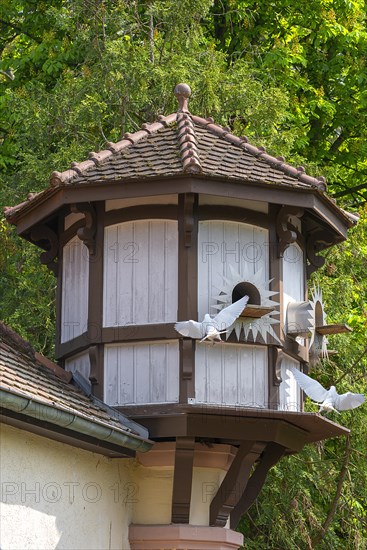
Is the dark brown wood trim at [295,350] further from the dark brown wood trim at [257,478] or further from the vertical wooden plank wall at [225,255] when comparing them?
the dark brown wood trim at [257,478]

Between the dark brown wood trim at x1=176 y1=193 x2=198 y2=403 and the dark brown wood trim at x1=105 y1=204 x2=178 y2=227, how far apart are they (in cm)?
11

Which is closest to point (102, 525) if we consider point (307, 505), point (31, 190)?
point (307, 505)

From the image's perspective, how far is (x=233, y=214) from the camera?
12.3 metres

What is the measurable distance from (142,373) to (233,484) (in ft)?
4.56

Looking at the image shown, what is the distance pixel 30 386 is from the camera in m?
10.3

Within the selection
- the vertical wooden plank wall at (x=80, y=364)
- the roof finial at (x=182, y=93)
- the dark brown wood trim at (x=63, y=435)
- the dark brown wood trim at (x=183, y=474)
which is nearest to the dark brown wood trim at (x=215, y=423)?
the dark brown wood trim at (x=183, y=474)

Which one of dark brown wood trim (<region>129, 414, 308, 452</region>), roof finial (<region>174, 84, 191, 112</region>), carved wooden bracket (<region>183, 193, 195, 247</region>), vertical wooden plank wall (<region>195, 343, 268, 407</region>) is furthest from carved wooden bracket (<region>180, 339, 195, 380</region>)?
roof finial (<region>174, 84, 191, 112</region>)

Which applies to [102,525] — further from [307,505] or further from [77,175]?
[307,505]

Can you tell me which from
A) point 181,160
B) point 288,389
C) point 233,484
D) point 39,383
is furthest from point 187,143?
point 233,484

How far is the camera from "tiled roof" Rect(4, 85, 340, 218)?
1195cm

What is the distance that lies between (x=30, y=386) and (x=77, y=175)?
8.59ft

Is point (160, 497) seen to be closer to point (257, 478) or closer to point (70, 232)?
point (257, 478)

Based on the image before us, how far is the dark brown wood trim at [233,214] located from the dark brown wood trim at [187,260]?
Answer: 0.11 meters

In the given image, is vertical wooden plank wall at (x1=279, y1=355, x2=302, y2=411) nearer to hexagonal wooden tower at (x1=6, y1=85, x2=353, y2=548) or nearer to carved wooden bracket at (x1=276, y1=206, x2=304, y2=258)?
hexagonal wooden tower at (x1=6, y1=85, x2=353, y2=548)
